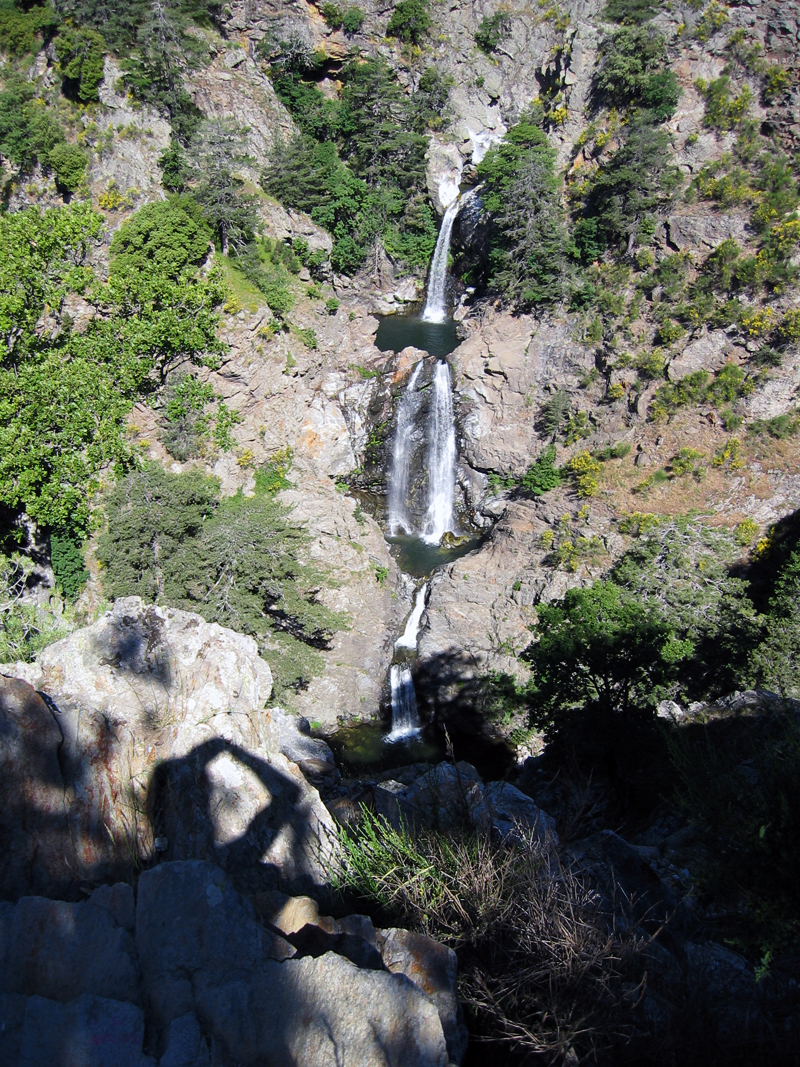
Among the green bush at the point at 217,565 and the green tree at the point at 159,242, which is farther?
the green tree at the point at 159,242

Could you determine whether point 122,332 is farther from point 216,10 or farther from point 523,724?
point 216,10

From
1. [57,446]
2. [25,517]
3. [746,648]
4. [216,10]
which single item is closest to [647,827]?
[746,648]

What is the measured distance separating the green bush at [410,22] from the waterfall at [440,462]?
2151 centimetres

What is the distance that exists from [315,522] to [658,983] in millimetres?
17510

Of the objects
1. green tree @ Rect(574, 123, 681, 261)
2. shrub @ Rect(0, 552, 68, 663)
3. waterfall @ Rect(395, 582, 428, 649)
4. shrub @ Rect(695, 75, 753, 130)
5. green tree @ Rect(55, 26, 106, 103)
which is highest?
shrub @ Rect(695, 75, 753, 130)

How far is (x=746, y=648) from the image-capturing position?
1380cm

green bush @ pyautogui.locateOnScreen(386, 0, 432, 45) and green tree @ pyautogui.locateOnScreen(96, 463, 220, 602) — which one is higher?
green bush @ pyautogui.locateOnScreen(386, 0, 432, 45)

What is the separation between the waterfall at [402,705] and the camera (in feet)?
56.6

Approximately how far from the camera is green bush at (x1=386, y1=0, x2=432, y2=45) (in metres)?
32.2

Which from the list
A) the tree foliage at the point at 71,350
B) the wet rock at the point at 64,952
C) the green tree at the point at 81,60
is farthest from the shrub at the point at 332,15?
the wet rock at the point at 64,952

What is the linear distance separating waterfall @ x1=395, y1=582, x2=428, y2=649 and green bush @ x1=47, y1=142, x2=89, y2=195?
19742mm

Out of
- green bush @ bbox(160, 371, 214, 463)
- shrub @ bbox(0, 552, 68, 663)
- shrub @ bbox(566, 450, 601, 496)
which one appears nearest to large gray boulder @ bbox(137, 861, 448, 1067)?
shrub @ bbox(0, 552, 68, 663)

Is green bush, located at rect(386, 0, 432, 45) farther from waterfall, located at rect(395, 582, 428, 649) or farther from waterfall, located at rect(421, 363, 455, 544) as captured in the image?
waterfall, located at rect(395, 582, 428, 649)

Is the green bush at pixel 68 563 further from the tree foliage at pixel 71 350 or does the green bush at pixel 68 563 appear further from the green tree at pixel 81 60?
the green tree at pixel 81 60
